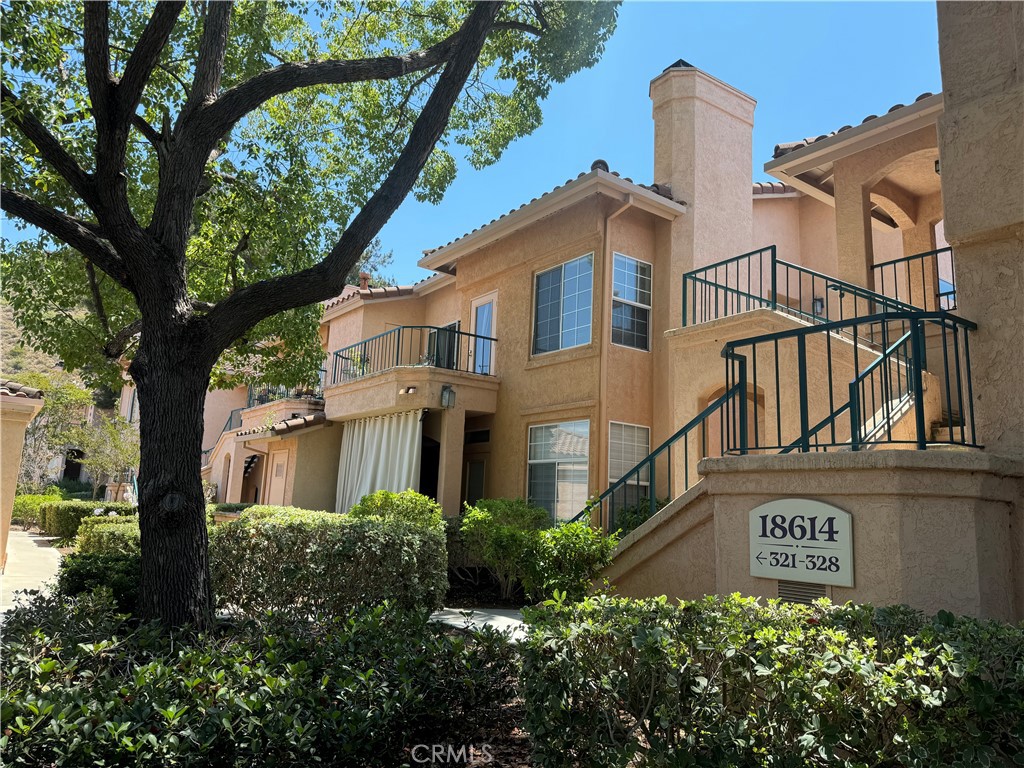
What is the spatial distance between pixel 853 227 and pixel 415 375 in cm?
849

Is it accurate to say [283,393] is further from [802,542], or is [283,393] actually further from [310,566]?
[802,542]

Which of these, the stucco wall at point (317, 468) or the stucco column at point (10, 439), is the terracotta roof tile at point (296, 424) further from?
the stucco column at point (10, 439)

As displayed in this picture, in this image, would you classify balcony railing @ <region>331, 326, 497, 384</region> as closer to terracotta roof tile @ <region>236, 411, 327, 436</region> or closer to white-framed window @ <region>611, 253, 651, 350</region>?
terracotta roof tile @ <region>236, 411, 327, 436</region>

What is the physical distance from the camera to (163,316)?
16.7 feet

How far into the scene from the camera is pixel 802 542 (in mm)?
5191

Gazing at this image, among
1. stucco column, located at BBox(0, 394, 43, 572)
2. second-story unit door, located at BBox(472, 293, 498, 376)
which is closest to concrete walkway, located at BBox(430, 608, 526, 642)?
second-story unit door, located at BBox(472, 293, 498, 376)

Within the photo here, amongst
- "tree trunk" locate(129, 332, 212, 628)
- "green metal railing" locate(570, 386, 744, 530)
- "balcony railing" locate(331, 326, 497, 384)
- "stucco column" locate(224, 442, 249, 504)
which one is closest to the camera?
"tree trunk" locate(129, 332, 212, 628)

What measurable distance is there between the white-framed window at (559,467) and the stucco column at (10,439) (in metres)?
8.56

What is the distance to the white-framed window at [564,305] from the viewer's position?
13.5 metres

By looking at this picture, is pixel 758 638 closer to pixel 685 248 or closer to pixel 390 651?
pixel 390 651

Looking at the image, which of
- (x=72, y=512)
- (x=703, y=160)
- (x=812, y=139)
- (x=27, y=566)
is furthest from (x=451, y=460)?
(x=72, y=512)

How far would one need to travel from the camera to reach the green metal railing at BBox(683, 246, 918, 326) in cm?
962

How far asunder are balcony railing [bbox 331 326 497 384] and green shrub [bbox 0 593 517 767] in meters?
10.5

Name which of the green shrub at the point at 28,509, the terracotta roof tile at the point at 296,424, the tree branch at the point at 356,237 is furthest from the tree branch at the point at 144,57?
the green shrub at the point at 28,509
